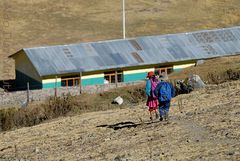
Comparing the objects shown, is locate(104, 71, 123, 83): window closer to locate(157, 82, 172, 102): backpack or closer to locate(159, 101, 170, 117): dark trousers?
locate(159, 101, 170, 117): dark trousers

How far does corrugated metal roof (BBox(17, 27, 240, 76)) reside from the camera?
39188 mm

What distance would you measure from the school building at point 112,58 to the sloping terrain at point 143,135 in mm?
15473

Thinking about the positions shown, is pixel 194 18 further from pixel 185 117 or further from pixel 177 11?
pixel 185 117

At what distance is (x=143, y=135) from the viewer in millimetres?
17375

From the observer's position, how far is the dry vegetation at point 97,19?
59069 millimetres

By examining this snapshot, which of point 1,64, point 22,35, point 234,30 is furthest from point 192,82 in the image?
point 22,35

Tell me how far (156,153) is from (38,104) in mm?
15246

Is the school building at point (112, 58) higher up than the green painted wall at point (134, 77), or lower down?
higher up

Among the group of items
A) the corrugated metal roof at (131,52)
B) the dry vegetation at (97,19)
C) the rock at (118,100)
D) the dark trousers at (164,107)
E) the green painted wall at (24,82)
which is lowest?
the rock at (118,100)

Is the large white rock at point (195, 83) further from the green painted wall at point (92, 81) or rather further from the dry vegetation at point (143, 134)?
the green painted wall at point (92, 81)

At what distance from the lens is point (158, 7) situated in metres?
68.6

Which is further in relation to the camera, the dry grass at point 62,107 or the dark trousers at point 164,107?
the dry grass at point 62,107

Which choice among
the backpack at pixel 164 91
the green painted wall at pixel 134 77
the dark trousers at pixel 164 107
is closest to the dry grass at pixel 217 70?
the green painted wall at pixel 134 77

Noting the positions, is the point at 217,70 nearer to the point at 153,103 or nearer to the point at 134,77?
the point at 134,77
